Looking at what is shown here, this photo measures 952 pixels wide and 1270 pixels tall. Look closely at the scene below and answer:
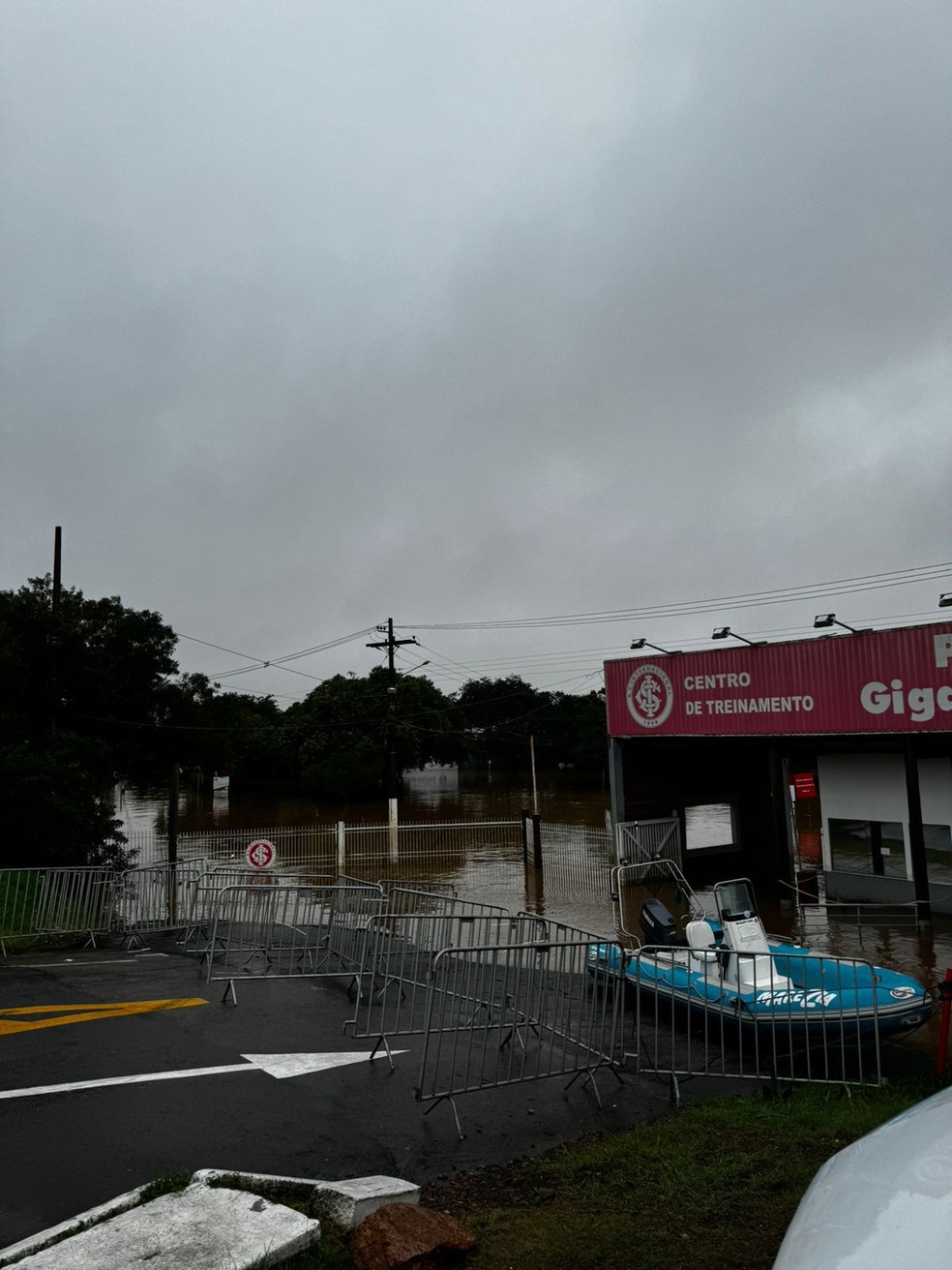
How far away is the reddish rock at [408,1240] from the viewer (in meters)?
4.00

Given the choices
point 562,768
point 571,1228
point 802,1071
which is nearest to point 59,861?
point 802,1071

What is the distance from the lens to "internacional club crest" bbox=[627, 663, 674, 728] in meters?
22.6

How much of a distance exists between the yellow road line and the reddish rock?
556 centimetres

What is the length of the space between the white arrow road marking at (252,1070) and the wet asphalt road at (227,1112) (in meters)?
0.08

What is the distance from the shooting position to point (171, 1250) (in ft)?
13.1

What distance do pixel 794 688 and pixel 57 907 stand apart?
1498 cm

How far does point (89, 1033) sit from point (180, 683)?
18541mm

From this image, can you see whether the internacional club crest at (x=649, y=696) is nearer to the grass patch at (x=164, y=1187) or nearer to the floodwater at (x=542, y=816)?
the floodwater at (x=542, y=816)

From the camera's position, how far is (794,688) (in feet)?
64.2

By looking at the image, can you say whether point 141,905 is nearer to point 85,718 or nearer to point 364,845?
point 85,718

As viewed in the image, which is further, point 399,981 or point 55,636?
point 55,636

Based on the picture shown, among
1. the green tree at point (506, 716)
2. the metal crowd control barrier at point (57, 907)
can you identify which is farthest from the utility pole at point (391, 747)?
the green tree at point (506, 716)

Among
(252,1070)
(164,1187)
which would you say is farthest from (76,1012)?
(164,1187)

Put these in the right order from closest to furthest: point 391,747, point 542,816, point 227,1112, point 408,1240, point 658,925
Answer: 1. point 408,1240
2. point 227,1112
3. point 658,925
4. point 391,747
5. point 542,816
